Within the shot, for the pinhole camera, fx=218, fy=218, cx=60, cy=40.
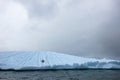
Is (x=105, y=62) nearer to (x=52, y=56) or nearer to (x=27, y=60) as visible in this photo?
(x=52, y=56)

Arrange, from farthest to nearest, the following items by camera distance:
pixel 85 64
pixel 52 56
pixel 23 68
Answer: pixel 52 56
pixel 85 64
pixel 23 68

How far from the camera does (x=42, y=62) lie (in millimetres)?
35406

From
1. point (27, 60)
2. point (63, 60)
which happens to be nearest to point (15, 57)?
point (27, 60)

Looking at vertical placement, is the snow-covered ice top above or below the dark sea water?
above

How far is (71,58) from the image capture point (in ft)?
127

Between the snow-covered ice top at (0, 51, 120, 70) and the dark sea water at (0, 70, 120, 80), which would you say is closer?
the dark sea water at (0, 70, 120, 80)

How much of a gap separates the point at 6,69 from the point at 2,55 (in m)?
3.59

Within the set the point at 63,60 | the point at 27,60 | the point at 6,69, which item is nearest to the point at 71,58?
the point at 63,60

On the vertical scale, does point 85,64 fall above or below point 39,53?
below

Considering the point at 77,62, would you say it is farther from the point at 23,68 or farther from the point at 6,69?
the point at 6,69

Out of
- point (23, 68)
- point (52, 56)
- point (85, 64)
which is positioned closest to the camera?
point (23, 68)

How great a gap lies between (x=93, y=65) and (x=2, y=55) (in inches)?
603

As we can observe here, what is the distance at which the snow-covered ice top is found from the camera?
109ft

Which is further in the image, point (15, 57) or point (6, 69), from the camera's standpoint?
point (15, 57)
